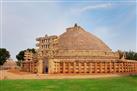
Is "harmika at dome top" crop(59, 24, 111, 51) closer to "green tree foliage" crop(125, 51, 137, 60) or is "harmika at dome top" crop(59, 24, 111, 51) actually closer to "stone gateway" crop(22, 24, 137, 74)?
"stone gateway" crop(22, 24, 137, 74)

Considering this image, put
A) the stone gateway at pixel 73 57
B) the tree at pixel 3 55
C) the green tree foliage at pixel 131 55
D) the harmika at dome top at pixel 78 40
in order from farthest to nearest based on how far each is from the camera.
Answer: the tree at pixel 3 55
the green tree foliage at pixel 131 55
the harmika at dome top at pixel 78 40
the stone gateway at pixel 73 57

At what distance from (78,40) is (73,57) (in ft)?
17.2

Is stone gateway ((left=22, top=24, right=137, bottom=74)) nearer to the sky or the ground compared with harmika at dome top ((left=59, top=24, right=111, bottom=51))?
nearer to the ground

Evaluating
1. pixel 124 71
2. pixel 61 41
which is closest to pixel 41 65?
pixel 61 41

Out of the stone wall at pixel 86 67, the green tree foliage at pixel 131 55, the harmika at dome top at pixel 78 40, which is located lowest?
A: the stone wall at pixel 86 67

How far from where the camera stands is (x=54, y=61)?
3941cm

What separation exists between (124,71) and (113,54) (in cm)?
504

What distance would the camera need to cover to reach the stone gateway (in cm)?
4003

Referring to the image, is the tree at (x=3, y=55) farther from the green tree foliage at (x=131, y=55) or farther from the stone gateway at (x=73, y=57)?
the stone gateway at (x=73, y=57)

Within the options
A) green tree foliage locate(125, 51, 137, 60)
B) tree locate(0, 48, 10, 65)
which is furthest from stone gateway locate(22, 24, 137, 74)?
tree locate(0, 48, 10, 65)

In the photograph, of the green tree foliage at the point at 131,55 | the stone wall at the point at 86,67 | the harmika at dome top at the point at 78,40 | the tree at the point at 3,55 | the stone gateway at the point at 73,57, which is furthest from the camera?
the tree at the point at 3,55

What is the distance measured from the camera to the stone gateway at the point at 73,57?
40031 mm

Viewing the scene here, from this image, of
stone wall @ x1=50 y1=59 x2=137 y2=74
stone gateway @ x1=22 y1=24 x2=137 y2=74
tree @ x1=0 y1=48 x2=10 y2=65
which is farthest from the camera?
tree @ x1=0 y1=48 x2=10 y2=65

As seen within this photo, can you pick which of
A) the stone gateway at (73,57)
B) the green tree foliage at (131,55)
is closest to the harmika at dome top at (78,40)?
the stone gateway at (73,57)
